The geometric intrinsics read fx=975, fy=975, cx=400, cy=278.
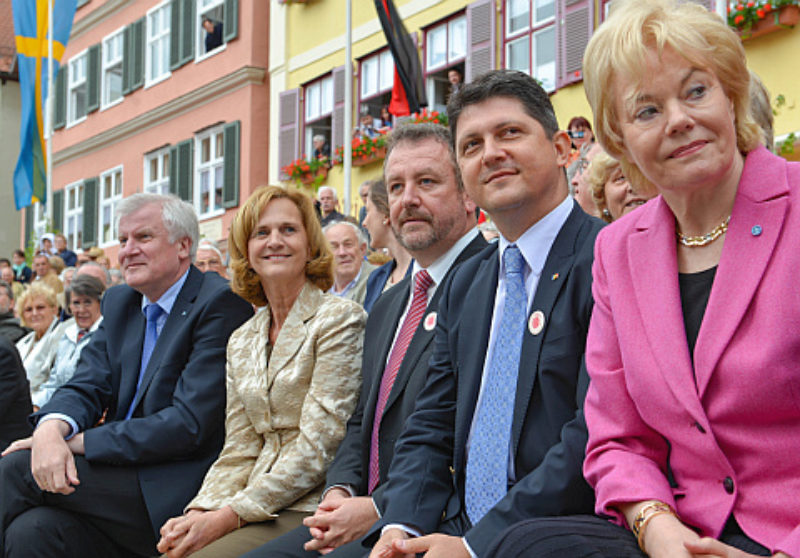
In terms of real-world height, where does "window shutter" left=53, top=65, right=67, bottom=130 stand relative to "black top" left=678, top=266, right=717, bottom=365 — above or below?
above

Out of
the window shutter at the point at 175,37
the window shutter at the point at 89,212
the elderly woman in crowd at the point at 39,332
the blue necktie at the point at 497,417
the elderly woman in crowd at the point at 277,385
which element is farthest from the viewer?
the window shutter at the point at 89,212

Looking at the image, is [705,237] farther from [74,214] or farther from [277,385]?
[74,214]

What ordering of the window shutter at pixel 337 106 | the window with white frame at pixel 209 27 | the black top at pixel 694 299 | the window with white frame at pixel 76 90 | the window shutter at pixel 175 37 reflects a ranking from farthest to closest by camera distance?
the window with white frame at pixel 76 90
the window shutter at pixel 175 37
the window with white frame at pixel 209 27
the window shutter at pixel 337 106
the black top at pixel 694 299

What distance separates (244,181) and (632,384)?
1666 cm

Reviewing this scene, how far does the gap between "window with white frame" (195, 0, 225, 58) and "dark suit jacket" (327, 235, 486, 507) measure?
1651 cm

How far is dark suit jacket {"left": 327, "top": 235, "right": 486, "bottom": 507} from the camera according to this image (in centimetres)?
331

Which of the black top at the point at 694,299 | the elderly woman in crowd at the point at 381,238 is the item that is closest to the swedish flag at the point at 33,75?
the elderly woman in crowd at the point at 381,238

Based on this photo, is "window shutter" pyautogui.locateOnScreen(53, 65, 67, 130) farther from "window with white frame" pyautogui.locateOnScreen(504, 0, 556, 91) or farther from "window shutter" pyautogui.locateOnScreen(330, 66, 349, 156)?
"window with white frame" pyautogui.locateOnScreen(504, 0, 556, 91)

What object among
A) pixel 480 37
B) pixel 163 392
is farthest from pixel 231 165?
pixel 163 392

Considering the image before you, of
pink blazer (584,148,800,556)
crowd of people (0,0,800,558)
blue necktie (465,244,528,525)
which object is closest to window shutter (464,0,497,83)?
crowd of people (0,0,800,558)

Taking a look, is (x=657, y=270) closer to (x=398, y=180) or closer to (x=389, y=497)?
(x=389, y=497)

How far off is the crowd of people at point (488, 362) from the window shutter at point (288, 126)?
12.7m

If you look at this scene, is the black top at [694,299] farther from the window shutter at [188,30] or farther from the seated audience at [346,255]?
the window shutter at [188,30]

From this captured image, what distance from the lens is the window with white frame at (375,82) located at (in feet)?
51.2
